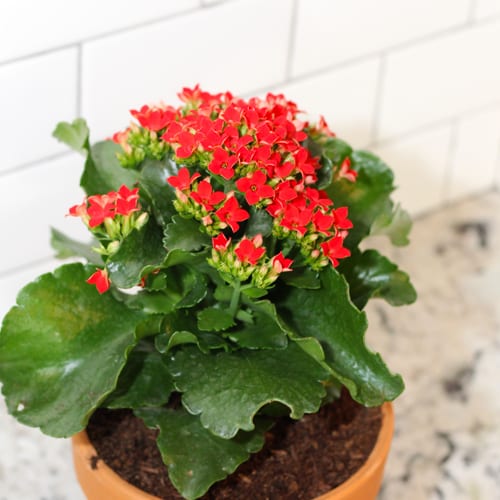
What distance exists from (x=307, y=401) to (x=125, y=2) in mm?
429

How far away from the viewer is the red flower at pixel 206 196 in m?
0.67

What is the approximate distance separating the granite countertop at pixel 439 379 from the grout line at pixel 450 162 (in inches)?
0.7

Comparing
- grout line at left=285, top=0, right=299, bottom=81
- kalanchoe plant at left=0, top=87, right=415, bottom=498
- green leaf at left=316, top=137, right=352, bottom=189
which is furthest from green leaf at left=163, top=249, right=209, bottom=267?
grout line at left=285, top=0, right=299, bottom=81

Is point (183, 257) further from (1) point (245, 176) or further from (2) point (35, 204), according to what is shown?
(2) point (35, 204)

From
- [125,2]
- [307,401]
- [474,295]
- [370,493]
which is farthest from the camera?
[474,295]

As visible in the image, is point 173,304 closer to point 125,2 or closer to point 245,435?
point 245,435

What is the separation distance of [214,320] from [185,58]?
0.38 metres

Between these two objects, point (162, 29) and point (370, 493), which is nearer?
point (370, 493)

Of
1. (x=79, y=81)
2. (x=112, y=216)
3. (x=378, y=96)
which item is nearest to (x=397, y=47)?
(x=378, y=96)

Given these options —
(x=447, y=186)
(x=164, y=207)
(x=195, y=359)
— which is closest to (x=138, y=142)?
(x=164, y=207)

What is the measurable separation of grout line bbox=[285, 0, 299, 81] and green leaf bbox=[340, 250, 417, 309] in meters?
0.36

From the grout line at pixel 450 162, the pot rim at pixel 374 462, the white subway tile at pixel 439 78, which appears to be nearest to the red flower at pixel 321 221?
the pot rim at pixel 374 462

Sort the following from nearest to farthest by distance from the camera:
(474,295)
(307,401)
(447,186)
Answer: (307,401) < (474,295) < (447,186)

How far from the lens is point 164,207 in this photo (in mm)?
729
